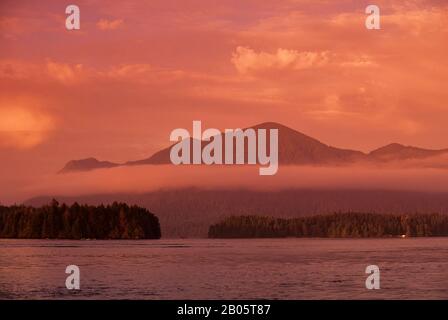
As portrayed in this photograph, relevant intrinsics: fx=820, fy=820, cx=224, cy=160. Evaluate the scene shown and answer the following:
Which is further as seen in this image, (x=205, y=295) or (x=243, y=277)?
(x=243, y=277)

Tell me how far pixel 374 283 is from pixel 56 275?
1552 inches
